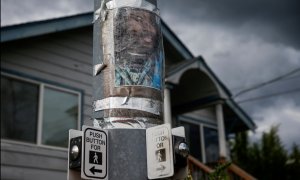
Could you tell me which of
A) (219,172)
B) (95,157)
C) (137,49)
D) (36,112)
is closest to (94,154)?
(95,157)

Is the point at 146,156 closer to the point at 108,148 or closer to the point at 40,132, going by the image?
the point at 108,148

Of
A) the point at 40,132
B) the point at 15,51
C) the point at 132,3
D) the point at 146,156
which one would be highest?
the point at 15,51

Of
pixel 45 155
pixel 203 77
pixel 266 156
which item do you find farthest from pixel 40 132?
pixel 266 156

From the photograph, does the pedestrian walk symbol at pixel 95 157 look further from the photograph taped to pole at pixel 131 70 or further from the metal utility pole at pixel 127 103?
the photograph taped to pole at pixel 131 70

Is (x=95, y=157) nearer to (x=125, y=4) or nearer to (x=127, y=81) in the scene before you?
(x=127, y=81)

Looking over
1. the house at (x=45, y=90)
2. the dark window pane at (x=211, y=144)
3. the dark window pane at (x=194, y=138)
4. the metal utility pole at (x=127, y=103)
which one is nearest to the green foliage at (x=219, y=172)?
the metal utility pole at (x=127, y=103)

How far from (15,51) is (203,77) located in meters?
4.82

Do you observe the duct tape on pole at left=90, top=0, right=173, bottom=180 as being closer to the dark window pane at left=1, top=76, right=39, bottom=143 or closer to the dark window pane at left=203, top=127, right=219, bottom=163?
the dark window pane at left=1, top=76, right=39, bottom=143

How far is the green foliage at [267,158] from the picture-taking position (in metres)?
18.0

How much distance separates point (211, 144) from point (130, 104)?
37.9ft

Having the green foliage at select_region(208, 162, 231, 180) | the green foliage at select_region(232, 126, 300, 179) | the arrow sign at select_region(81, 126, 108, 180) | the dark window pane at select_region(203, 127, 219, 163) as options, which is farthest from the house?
the green foliage at select_region(232, 126, 300, 179)

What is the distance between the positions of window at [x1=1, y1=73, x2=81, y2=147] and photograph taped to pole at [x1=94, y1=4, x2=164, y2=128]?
6.17 metres

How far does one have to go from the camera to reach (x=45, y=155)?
815 centimetres

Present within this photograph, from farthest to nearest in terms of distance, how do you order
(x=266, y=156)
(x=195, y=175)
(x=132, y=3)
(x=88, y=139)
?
(x=266, y=156) < (x=195, y=175) < (x=132, y=3) < (x=88, y=139)
